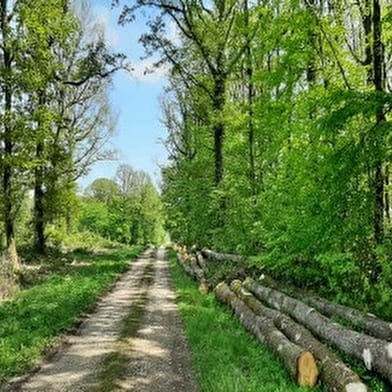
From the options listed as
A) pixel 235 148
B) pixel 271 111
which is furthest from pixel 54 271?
pixel 271 111

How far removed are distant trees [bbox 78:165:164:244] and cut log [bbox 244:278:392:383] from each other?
60805 millimetres

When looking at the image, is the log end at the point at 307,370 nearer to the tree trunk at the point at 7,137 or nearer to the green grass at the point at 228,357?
the green grass at the point at 228,357

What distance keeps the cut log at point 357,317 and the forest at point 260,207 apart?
3 centimetres

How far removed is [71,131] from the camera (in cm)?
3759

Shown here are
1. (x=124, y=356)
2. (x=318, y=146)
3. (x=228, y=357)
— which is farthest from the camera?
(x=318, y=146)

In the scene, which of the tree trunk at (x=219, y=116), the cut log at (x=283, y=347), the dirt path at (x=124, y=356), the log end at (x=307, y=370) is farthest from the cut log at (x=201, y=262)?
the log end at (x=307, y=370)

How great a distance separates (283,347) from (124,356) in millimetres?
3180

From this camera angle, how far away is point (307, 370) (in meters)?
7.62

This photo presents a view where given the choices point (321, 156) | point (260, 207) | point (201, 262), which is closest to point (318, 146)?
point (321, 156)

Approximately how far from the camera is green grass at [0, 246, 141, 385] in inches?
382

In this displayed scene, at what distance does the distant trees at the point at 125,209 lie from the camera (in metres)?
76.0

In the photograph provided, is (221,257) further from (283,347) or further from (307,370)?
(307,370)

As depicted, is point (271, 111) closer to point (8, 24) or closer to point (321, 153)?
point (321, 153)

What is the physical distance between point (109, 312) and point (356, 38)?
17202 millimetres
